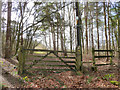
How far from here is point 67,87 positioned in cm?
398

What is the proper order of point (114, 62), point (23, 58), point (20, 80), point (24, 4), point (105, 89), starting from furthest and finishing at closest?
point (24, 4) < point (114, 62) < point (23, 58) < point (20, 80) < point (105, 89)

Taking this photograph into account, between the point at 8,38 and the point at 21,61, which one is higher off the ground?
the point at 8,38

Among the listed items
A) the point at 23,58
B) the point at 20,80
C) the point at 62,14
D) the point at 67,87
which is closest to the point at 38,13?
the point at 62,14

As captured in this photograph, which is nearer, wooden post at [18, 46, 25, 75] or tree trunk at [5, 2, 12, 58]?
wooden post at [18, 46, 25, 75]

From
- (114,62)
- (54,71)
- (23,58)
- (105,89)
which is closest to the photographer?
(105,89)

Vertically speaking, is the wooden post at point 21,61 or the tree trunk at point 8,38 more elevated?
the tree trunk at point 8,38

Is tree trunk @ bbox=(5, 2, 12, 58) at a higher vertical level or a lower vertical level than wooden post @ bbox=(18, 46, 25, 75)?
higher

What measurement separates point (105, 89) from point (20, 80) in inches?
149

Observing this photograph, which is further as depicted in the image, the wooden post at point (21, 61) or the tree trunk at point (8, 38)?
the tree trunk at point (8, 38)

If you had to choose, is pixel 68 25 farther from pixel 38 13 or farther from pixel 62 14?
pixel 38 13

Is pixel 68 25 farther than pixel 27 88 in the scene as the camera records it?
Yes

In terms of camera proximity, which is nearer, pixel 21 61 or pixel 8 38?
pixel 21 61

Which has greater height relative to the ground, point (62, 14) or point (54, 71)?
point (62, 14)

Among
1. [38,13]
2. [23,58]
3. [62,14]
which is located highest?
[62,14]
